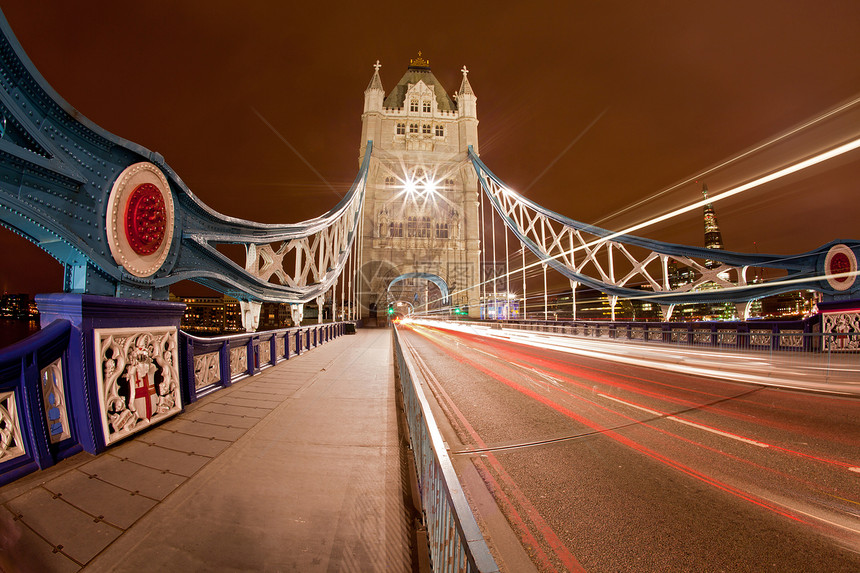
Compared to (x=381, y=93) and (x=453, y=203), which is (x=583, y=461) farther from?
(x=381, y=93)

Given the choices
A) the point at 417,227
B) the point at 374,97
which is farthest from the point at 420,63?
the point at 417,227

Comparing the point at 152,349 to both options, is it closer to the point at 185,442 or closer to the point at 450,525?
the point at 185,442

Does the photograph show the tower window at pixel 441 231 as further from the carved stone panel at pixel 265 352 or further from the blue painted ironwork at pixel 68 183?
the blue painted ironwork at pixel 68 183

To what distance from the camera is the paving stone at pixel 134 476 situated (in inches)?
118

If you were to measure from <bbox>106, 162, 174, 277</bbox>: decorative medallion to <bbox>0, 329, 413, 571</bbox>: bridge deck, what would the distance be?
7.08 ft

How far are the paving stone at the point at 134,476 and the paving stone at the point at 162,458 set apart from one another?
6 cm

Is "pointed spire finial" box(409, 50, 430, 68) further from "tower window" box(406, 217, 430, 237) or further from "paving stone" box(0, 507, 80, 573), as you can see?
"paving stone" box(0, 507, 80, 573)

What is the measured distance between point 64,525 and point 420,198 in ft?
155

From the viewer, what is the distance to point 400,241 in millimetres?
46031

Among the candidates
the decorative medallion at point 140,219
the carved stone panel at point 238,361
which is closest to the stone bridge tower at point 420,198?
the carved stone panel at point 238,361

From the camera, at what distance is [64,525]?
248 centimetres

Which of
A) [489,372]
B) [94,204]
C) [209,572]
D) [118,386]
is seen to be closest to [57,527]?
[209,572]

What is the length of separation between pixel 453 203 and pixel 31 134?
45276 mm

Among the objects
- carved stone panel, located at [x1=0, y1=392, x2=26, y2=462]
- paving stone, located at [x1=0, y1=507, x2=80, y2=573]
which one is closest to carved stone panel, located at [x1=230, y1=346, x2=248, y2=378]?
carved stone panel, located at [x1=0, y1=392, x2=26, y2=462]
